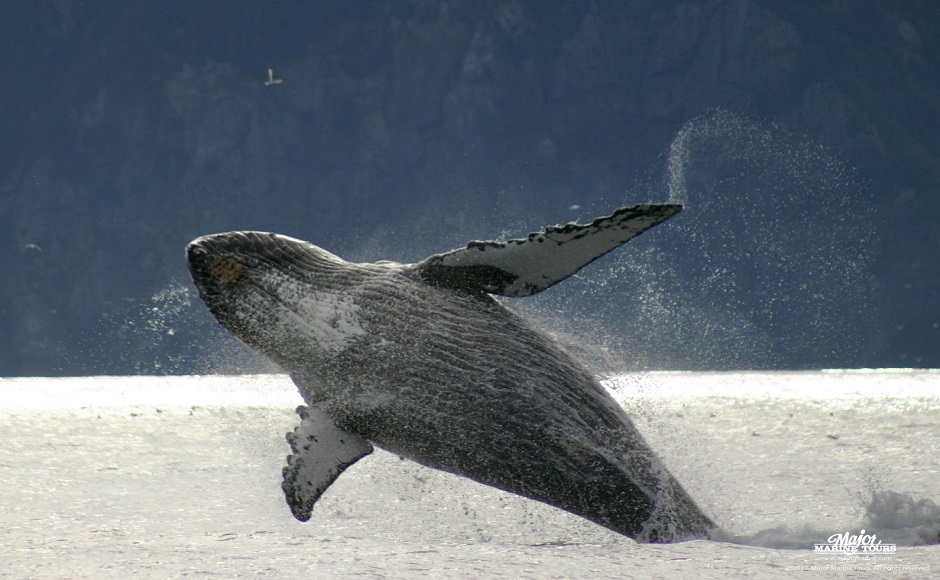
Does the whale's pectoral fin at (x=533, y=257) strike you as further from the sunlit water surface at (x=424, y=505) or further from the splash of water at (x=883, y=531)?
the splash of water at (x=883, y=531)

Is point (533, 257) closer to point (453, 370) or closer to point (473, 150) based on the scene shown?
point (453, 370)

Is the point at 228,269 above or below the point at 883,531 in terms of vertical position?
above

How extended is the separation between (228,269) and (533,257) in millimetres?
1802

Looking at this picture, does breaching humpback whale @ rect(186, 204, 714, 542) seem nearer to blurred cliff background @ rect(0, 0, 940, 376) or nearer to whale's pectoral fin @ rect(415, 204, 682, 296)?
whale's pectoral fin @ rect(415, 204, 682, 296)

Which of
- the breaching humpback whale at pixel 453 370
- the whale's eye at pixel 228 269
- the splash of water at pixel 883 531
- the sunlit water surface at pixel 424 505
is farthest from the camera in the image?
the whale's eye at pixel 228 269

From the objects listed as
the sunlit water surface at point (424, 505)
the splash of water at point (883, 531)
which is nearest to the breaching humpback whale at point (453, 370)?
the sunlit water surface at point (424, 505)

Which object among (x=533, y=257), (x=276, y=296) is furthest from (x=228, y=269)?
(x=533, y=257)

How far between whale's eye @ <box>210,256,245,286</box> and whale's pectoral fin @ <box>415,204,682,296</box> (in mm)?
1061

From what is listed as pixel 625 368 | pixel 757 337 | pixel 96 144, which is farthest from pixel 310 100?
pixel 625 368

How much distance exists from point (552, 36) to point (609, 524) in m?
74.2

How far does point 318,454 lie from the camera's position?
518 cm

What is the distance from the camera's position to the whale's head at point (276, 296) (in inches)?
201

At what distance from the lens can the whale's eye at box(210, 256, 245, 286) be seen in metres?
5.27

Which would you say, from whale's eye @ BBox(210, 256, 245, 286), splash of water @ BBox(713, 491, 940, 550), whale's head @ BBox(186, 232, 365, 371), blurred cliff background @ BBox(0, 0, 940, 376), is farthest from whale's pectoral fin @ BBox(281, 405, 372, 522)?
blurred cliff background @ BBox(0, 0, 940, 376)
